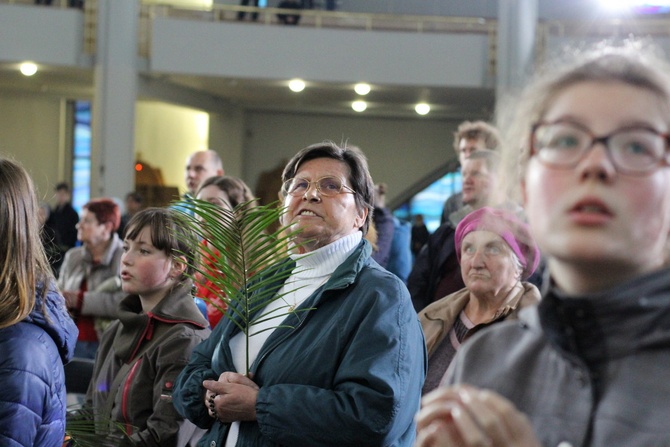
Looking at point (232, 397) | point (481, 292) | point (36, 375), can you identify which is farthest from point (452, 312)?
point (36, 375)

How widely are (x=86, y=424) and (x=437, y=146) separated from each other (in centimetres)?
1746

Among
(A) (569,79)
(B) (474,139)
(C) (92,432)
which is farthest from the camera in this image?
(B) (474,139)

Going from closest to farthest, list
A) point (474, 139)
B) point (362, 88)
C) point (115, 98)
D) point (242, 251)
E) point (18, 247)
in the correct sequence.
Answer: point (18, 247)
point (242, 251)
point (474, 139)
point (115, 98)
point (362, 88)

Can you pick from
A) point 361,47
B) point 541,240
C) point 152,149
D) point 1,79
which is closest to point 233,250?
point 541,240

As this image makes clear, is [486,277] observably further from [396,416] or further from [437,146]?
[437,146]

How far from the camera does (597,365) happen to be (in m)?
1.15

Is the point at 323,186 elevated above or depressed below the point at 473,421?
above

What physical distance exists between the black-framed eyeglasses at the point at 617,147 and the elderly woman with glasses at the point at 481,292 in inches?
83.4

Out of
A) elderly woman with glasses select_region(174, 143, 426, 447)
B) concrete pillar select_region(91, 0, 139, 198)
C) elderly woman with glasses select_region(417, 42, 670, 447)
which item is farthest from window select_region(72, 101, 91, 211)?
elderly woman with glasses select_region(417, 42, 670, 447)

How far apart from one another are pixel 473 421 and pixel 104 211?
5227 mm

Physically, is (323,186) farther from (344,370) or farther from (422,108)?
(422,108)

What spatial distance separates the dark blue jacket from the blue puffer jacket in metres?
0.59

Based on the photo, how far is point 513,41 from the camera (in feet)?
48.3

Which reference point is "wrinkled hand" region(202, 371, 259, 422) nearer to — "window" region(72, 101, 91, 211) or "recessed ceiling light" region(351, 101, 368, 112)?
"recessed ceiling light" region(351, 101, 368, 112)
